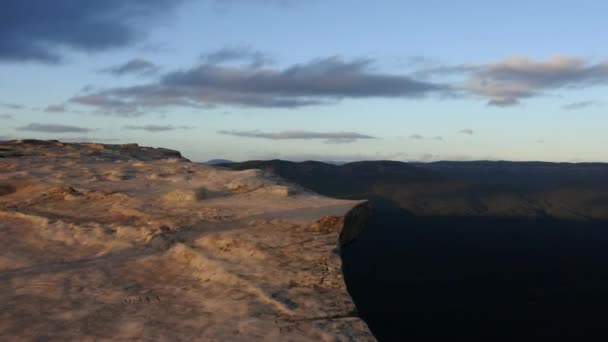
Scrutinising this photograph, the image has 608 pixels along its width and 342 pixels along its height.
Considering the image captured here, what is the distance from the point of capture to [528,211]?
152 feet

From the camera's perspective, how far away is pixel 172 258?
240 inches

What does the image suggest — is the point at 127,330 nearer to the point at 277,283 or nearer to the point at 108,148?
the point at 277,283

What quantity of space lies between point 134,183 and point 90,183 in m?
0.92

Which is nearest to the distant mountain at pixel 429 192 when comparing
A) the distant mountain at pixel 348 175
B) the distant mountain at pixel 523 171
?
the distant mountain at pixel 348 175

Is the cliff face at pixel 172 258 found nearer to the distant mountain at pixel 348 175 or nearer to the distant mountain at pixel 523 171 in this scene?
the distant mountain at pixel 348 175

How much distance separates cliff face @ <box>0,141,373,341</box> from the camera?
4266 millimetres

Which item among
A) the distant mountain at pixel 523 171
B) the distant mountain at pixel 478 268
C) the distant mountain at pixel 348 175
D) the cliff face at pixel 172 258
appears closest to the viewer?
the cliff face at pixel 172 258

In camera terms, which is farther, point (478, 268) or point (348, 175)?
point (348, 175)

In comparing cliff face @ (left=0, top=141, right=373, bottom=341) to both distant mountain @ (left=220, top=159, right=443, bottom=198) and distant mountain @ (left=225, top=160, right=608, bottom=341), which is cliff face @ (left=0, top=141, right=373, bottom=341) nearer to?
distant mountain @ (left=225, top=160, right=608, bottom=341)

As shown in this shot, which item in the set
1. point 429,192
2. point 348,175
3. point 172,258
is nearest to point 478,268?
point 172,258

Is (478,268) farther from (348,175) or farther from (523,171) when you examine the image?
(523,171)

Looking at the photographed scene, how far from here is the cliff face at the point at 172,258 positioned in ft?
14.0

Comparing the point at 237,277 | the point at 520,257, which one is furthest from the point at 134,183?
the point at 520,257

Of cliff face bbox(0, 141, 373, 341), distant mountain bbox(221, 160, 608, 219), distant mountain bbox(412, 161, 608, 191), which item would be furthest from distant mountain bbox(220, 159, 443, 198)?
cliff face bbox(0, 141, 373, 341)
